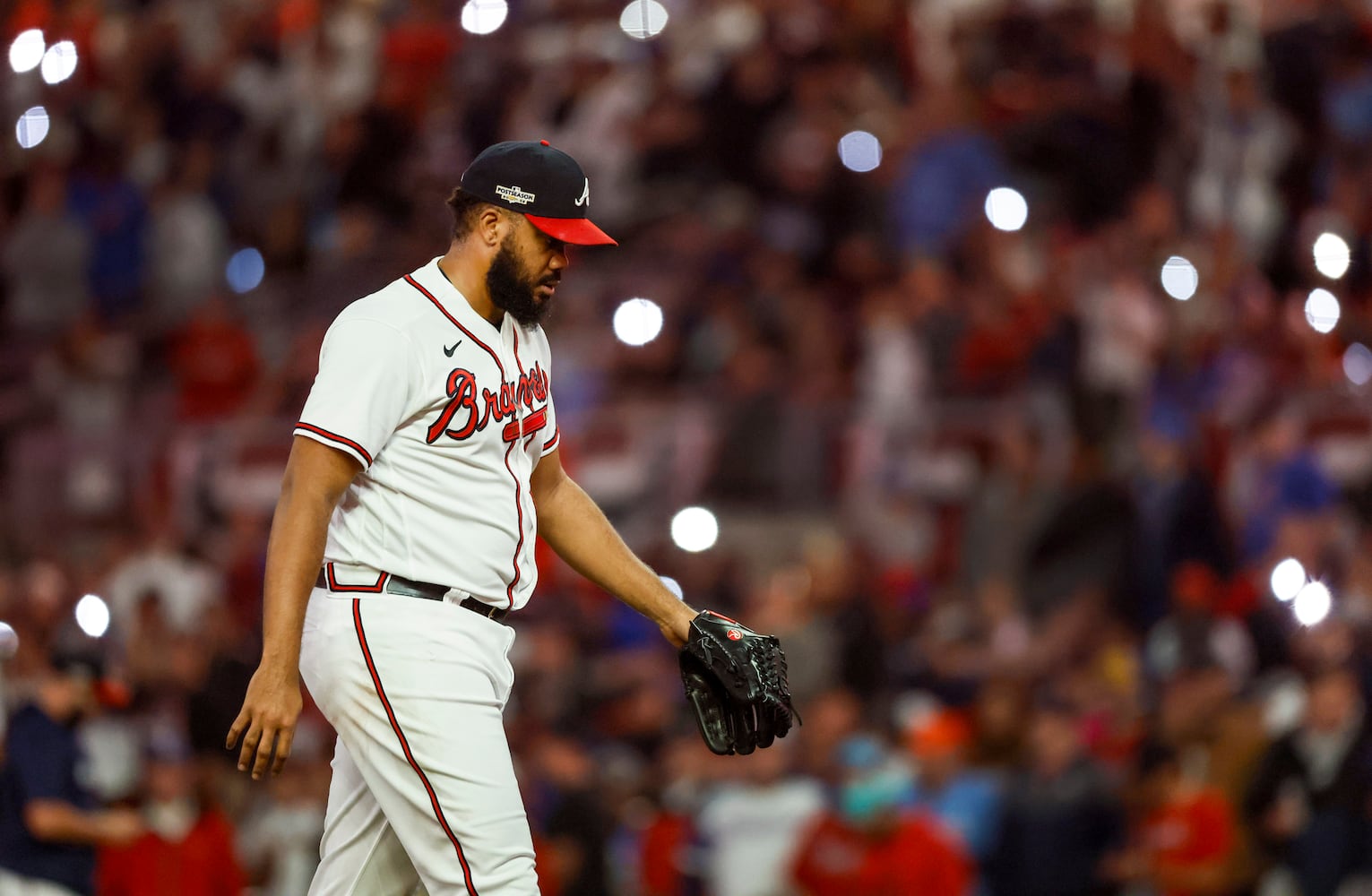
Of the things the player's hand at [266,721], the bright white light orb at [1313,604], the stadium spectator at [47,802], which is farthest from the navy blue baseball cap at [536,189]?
the bright white light orb at [1313,604]

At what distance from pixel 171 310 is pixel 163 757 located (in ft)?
14.6

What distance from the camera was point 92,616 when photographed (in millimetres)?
9430

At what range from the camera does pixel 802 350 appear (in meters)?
9.80

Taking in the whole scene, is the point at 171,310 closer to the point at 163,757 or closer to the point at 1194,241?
the point at 163,757

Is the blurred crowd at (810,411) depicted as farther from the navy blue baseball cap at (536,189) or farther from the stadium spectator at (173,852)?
the navy blue baseball cap at (536,189)

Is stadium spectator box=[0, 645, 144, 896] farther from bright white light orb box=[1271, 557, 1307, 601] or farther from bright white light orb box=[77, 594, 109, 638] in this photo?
bright white light orb box=[1271, 557, 1307, 601]

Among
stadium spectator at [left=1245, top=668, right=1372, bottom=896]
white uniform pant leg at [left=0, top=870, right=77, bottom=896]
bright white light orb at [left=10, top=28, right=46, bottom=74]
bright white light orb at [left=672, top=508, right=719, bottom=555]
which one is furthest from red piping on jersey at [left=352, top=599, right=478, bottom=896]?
bright white light orb at [left=10, top=28, right=46, bottom=74]

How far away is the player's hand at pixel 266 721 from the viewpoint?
3.40m

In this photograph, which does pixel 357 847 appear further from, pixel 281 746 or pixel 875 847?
pixel 875 847

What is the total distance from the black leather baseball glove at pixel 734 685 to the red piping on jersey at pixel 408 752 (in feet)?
2.29

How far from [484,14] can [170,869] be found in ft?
22.8

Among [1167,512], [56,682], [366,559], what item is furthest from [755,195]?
[366,559]

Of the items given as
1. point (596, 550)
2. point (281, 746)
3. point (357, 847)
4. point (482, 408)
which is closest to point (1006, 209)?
point (596, 550)

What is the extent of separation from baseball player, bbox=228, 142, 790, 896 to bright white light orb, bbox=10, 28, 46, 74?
9.29m
